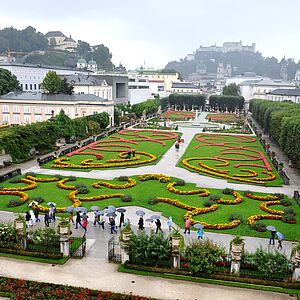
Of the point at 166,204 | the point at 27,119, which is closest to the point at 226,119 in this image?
the point at 27,119

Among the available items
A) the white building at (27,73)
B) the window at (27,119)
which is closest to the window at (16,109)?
the window at (27,119)

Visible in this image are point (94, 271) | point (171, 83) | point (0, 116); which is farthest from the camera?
point (171, 83)

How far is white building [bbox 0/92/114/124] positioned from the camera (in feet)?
229

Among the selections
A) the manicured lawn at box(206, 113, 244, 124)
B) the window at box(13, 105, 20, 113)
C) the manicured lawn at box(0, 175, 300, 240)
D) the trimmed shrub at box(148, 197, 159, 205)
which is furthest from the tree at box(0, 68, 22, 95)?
the trimmed shrub at box(148, 197, 159, 205)

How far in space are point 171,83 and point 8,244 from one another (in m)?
169

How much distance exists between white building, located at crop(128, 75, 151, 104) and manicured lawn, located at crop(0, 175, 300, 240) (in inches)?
3213

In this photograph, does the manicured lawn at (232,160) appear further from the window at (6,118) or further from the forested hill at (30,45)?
the forested hill at (30,45)

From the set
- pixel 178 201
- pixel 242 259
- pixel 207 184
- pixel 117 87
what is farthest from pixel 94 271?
pixel 117 87

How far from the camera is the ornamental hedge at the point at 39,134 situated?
43.8 metres

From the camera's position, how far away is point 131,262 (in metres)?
20.1

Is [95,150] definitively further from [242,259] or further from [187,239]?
[242,259]

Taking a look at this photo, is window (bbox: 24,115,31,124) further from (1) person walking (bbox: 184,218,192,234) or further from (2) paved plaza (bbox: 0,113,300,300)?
(1) person walking (bbox: 184,218,192,234)

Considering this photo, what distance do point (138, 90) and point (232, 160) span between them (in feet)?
252

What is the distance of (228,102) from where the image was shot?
13012cm
